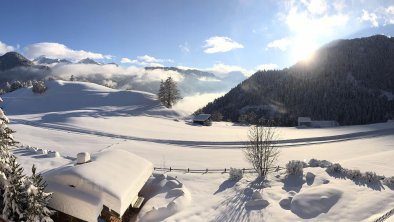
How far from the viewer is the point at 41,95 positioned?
112 meters

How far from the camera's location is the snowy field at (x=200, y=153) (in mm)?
27219

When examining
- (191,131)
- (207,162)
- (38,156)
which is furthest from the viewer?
(191,131)

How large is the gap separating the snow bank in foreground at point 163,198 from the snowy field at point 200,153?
96mm

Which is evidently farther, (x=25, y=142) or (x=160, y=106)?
(x=160, y=106)

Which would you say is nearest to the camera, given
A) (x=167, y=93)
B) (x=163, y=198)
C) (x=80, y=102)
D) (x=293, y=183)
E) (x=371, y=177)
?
(x=163, y=198)

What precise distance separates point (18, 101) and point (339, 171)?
94779 mm

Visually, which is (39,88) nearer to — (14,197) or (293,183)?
(293,183)

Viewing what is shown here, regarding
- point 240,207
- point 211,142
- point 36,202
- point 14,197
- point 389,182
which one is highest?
point 211,142

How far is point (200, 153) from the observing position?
179 ft

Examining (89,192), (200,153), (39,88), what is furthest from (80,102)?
(89,192)

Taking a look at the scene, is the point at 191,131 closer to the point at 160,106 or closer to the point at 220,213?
the point at 160,106

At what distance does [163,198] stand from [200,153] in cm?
2356

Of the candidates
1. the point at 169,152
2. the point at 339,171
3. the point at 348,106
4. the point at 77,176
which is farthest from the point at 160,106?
the point at 348,106

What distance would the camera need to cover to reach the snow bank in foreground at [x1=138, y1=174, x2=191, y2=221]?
27594 millimetres
